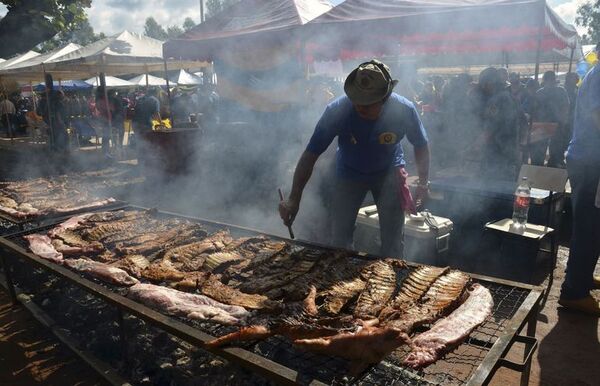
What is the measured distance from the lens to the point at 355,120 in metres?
3.80

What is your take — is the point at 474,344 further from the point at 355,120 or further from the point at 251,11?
the point at 251,11

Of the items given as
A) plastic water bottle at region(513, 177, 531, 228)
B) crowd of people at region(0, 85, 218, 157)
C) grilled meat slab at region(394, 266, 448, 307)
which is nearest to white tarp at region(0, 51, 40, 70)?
crowd of people at region(0, 85, 218, 157)

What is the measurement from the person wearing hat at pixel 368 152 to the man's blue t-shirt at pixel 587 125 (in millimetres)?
1454

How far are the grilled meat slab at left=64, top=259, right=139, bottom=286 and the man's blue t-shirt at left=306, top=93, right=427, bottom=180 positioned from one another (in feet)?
6.09

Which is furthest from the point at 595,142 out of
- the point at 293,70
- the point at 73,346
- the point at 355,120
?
the point at 293,70

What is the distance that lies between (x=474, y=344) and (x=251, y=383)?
1646 mm

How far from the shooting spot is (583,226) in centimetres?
402

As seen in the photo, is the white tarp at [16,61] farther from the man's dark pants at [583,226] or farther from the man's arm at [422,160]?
the man's dark pants at [583,226]

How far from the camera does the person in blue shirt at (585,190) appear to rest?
3764 millimetres

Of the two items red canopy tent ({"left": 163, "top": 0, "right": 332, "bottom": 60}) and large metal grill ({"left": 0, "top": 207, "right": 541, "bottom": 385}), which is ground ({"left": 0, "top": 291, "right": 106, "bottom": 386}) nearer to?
large metal grill ({"left": 0, "top": 207, "right": 541, "bottom": 385})

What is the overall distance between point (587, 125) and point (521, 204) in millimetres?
1381

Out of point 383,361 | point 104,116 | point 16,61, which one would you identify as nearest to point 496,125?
point 383,361

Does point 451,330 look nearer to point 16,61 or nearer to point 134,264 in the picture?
point 134,264

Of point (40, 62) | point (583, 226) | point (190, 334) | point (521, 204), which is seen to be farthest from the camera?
point (40, 62)
